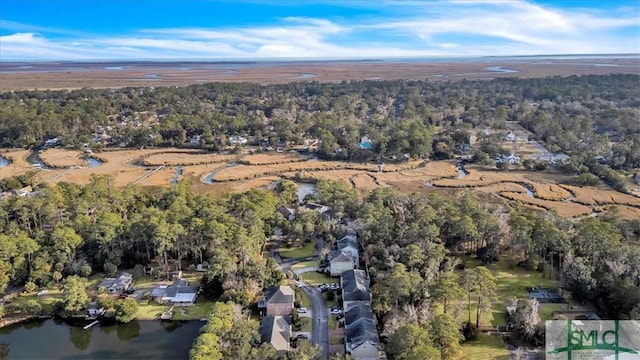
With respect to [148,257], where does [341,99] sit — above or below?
above

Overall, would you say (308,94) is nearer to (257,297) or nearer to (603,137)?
(603,137)

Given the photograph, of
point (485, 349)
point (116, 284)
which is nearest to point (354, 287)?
point (485, 349)

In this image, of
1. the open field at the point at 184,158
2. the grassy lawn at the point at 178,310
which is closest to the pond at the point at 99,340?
the grassy lawn at the point at 178,310

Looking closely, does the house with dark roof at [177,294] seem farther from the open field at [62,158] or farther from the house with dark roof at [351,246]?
the open field at [62,158]

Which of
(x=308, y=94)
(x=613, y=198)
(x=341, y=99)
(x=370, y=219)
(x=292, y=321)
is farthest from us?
(x=308, y=94)

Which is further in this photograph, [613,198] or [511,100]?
[511,100]

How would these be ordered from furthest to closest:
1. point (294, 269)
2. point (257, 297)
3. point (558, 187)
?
point (558, 187)
point (294, 269)
point (257, 297)

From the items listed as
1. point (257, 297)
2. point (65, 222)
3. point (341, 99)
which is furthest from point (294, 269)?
point (341, 99)

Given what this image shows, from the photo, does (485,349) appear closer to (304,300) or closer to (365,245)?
(304,300)
